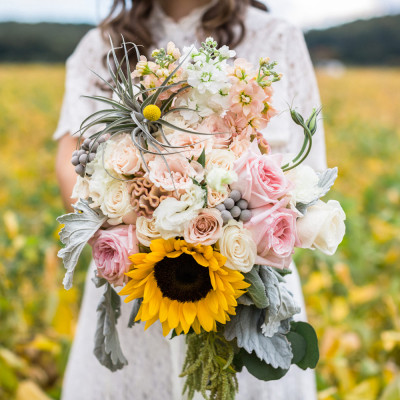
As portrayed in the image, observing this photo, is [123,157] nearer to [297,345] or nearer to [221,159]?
[221,159]

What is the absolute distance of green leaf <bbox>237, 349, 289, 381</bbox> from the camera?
2.66 ft

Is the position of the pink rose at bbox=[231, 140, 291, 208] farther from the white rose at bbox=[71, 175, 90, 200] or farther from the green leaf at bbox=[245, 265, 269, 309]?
the white rose at bbox=[71, 175, 90, 200]

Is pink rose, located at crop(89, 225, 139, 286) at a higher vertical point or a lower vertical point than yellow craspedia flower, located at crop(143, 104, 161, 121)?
lower

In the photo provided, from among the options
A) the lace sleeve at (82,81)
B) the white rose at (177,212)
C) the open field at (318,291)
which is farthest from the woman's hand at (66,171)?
the open field at (318,291)

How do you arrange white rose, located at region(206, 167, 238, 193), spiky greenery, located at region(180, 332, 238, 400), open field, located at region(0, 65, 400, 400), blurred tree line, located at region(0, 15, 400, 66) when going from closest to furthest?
white rose, located at region(206, 167, 238, 193)
spiky greenery, located at region(180, 332, 238, 400)
open field, located at region(0, 65, 400, 400)
blurred tree line, located at region(0, 15, 400, 66)

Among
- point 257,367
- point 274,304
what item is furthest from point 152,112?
point 257,367

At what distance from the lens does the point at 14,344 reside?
209cm

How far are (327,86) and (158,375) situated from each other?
28.6 ft

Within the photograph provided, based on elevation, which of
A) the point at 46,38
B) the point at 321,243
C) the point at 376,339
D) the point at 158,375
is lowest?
the point at 376,339

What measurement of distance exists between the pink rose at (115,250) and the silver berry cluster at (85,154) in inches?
4.1

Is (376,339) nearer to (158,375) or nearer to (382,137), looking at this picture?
(158,375)

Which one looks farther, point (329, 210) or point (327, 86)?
point (327, 86)

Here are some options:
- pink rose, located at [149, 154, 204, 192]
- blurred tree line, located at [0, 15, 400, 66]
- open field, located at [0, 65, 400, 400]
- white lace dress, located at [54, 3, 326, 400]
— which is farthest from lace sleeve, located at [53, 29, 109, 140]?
blurred tree line, located at [0, 15, 400, 66]

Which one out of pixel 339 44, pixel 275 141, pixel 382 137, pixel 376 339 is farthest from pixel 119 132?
pixel 339 44
